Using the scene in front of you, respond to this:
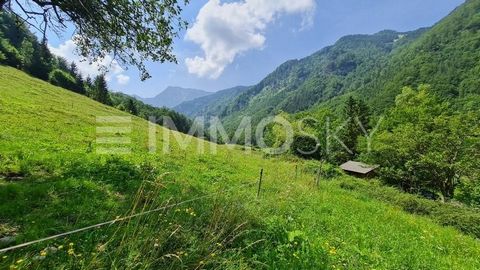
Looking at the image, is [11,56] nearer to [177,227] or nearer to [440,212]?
[177,227]

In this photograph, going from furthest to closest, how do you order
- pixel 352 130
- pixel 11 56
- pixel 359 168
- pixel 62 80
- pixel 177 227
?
pixel 62 80
pixel 11 56
pixel 352 130
pixel 359 168
pixel 177 227

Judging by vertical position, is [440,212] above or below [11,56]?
below

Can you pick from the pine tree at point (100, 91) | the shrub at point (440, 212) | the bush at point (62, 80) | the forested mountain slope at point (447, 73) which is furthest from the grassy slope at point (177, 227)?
the forested mountain slope at point (447, 73)

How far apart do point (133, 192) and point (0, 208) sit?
3.17 meters

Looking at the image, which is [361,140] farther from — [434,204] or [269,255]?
[269,255]

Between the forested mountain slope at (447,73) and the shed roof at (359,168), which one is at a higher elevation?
the forested mountain slope at (447,73)

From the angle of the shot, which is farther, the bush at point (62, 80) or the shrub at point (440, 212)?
the bush at point (62, 80)

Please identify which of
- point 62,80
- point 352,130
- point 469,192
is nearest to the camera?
point 469,192

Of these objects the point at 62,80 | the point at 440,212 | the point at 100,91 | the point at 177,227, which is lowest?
the point at 440,212

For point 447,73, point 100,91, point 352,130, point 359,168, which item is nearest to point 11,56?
point 100,91

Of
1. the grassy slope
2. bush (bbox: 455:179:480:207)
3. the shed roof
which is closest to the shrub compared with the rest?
the grassy slope

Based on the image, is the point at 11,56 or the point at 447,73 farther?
the point at 447,73

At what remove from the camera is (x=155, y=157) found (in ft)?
57.6

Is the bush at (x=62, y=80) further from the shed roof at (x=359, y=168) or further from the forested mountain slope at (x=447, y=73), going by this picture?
the forested mountain slope at (x=447, y=73)
